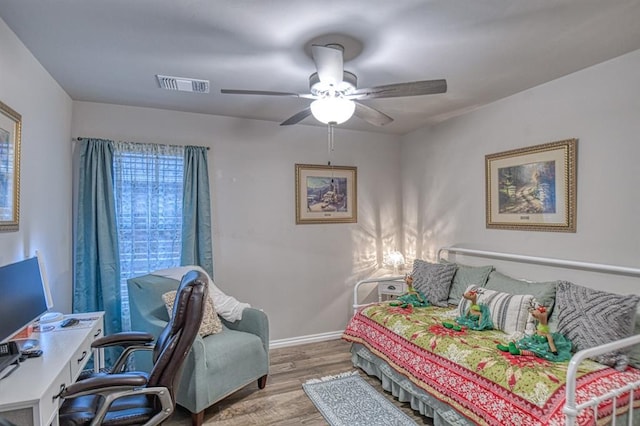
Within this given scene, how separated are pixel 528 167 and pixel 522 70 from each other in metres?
0.82

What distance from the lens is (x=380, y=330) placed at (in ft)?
10.1

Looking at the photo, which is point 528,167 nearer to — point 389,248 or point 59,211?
point 389,248

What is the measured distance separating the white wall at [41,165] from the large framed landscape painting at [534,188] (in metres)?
3.57

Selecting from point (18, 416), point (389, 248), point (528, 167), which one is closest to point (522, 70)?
point (528, 167)

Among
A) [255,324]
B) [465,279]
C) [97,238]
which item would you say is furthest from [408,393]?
[97,238]

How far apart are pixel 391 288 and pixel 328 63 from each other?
9.25 ft

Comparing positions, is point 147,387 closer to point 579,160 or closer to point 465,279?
point 465,279

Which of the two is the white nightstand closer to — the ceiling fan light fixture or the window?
the window

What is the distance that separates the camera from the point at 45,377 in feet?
4.96

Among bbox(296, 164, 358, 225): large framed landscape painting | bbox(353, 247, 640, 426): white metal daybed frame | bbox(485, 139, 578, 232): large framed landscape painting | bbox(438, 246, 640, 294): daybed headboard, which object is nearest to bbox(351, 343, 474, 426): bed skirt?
bbox(353, 247, 640, 426): white metal daybed frame

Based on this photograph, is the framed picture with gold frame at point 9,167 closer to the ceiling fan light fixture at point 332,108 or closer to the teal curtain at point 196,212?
the teal curtain at point 196,212

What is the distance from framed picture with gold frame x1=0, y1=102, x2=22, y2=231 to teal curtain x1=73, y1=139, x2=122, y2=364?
3.61 ft

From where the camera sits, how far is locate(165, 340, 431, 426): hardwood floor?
8.43 ft

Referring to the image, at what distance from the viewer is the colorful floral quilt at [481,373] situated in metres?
1.79
